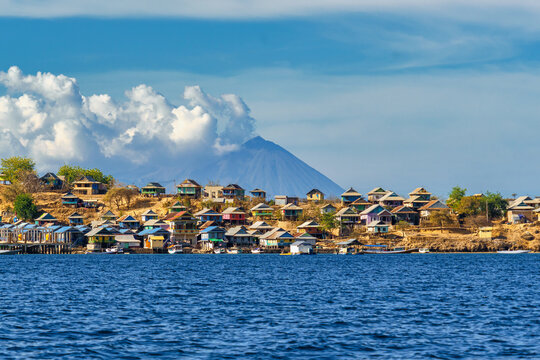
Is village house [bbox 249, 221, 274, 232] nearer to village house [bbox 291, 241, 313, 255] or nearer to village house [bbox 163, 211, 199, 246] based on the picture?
village house [bbox 163, 211, 199, 246]

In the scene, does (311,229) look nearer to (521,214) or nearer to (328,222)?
(328,222)

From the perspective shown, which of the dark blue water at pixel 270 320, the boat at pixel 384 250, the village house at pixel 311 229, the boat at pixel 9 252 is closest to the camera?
the dark blue water at pixel 270 320

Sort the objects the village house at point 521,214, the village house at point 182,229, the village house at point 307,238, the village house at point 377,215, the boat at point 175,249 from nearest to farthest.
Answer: the village house at point 307,238 < the boat at point 175,249 < the village house at point 521,214 < the village house at point 182,229 < the village house at point 377,215

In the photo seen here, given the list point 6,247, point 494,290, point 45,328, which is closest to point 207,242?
point 6,247

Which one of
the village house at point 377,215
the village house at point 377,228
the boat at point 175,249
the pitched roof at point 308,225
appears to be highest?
the village house at point 377,215

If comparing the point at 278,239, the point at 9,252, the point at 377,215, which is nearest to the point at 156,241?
the point at 278,239

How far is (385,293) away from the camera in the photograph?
66125 millimetres

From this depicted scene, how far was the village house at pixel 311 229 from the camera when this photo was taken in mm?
190250

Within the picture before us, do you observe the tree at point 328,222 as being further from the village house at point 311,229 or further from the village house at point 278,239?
the village house at point 278,239

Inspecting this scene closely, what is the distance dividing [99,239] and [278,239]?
48128mm

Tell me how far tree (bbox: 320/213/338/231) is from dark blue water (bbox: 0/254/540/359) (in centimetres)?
11317

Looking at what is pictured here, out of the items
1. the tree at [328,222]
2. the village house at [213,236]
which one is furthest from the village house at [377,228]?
the village house at [213,236]

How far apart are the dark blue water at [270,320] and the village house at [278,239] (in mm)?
105226

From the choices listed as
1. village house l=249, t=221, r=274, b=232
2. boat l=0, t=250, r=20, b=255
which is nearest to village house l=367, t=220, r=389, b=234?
village house l=249, t=221, r=274, b=232
